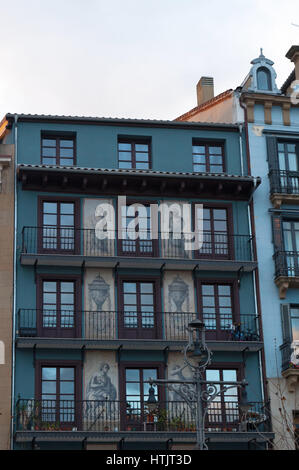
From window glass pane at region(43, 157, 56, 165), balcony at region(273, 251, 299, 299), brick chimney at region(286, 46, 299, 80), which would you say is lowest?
balcony at region(273, 251, 299, 299)

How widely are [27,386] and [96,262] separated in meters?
5.11

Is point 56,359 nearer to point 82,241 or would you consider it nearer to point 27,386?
point 27,386

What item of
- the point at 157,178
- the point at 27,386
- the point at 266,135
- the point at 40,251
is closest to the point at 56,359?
the point at 27,386

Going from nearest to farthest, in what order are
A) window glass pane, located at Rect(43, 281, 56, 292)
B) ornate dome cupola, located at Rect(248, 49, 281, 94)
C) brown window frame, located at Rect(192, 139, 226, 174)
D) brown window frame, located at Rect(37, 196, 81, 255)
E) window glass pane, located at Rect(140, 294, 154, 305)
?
window glass pane, located at Rect(43, 281, 56, 292)
brown window frame, located at Rect(37, 196, 81, 255)
window glass pane, located at Rect(140, 294, 154, 305)
brown window frame, located at Rect(192, 139, 226, 174)
ornate dome cupola, located at Rect(248, 49, 281, 94)

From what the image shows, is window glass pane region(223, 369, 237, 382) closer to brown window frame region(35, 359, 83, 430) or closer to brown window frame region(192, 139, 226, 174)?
brown window frame region(35, 359, 83, 430)

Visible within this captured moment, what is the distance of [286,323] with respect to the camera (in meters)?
41.9

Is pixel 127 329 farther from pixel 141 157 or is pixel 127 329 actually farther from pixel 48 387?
pixel 141 157

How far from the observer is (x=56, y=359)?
132 feet

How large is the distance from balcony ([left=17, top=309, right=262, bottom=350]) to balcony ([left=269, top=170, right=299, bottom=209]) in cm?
471

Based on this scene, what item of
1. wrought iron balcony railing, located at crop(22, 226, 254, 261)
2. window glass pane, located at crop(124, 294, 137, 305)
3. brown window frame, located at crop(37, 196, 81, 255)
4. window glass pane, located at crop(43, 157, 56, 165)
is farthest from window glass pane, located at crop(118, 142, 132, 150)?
window glass pane, located at crop(124, 294, 137, 305)

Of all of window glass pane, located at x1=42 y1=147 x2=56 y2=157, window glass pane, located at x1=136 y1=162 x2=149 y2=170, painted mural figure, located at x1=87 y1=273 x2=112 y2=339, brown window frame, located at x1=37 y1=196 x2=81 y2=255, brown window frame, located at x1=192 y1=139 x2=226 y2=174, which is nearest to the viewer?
painted mural figure, located at x1=87 y1=273 x2=112 y2=339

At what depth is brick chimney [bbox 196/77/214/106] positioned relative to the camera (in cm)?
5000

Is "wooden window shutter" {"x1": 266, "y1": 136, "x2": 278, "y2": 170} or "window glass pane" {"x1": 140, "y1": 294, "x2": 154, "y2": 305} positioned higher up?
"wooden window shutter" {"x1": 266, "y1": 136, "x2": 278, "y2": 170}

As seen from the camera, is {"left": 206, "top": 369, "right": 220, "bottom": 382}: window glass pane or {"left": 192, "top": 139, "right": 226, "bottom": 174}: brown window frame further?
{"left": 192, "top": 139, "right": 226, "bottom": 174}: brown window frame
